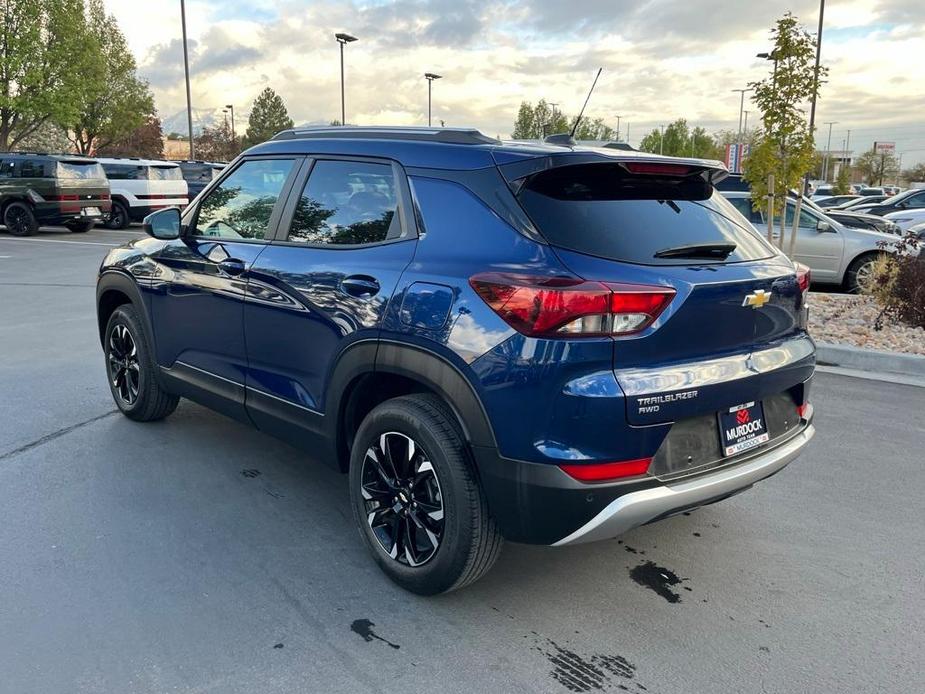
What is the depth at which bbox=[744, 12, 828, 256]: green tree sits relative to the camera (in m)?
9.66

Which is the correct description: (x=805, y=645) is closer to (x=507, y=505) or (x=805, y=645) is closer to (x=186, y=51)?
(x=507, y=505)

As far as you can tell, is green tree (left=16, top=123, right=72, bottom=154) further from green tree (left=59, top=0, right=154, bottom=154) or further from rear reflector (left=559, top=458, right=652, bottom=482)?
rear reflector (left=559, top=458, right=652, bottom=482)

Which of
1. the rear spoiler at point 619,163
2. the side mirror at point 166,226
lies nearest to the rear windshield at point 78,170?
the side mirror at point 166,226

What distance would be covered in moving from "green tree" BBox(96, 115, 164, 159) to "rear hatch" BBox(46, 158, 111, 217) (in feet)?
129

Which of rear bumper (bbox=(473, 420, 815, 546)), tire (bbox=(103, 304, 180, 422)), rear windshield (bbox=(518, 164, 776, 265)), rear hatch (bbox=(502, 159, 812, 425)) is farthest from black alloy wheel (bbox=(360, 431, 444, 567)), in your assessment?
tire (bbox=(103, 304, 180, 422))

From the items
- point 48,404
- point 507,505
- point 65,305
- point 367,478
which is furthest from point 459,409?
point 65,305

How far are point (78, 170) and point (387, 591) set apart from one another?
1850 centimetres

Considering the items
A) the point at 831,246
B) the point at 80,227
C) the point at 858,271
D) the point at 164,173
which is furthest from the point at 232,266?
the point at 164,173

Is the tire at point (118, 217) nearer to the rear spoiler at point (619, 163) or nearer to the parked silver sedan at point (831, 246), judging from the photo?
the parked silver sedan at point (831, 246)

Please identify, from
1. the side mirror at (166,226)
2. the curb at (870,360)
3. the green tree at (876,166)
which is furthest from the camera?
the green tree at (876,166)

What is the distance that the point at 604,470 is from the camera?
261 cm

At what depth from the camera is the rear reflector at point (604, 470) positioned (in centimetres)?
260

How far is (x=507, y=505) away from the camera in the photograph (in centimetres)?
272

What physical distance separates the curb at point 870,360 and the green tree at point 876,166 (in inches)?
3133
